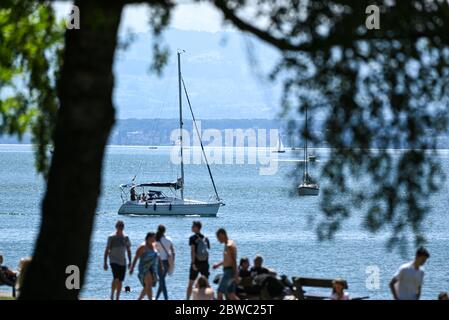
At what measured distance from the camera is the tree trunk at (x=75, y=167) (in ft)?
33.1

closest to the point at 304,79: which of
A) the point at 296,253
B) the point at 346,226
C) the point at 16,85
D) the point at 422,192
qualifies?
the point at 422,192

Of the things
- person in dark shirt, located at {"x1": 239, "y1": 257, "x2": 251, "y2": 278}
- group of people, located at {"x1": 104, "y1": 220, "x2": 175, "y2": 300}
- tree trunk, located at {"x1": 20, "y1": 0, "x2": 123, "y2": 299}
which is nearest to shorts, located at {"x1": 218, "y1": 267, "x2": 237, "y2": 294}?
person in dark shirt, located at {"x1": 239, "y1": 257, "x2": 251, "y2": 278}

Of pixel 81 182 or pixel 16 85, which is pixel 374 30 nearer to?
pixel 81 182

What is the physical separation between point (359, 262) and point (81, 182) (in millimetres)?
47324

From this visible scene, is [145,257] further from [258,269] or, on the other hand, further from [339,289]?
[339,289]

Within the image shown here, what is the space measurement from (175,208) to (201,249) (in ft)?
203

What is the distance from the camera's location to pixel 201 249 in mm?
19625

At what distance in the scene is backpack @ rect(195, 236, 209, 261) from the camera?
1952cm

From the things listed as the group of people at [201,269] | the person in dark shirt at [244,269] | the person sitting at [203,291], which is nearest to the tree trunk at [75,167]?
the group of people at [201,269]

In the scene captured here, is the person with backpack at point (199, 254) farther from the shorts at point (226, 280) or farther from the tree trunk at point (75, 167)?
the tree trunk at point (75, 167)

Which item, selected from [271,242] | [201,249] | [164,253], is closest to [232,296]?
[201,249]

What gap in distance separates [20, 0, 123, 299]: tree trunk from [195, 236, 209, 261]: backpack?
9.28 m

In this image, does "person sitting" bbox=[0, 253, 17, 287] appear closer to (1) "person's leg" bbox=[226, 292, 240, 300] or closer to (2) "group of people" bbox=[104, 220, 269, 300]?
(2) "group of people" bbox=[104, 220, 269, 300]

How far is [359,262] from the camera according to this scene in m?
56.4
